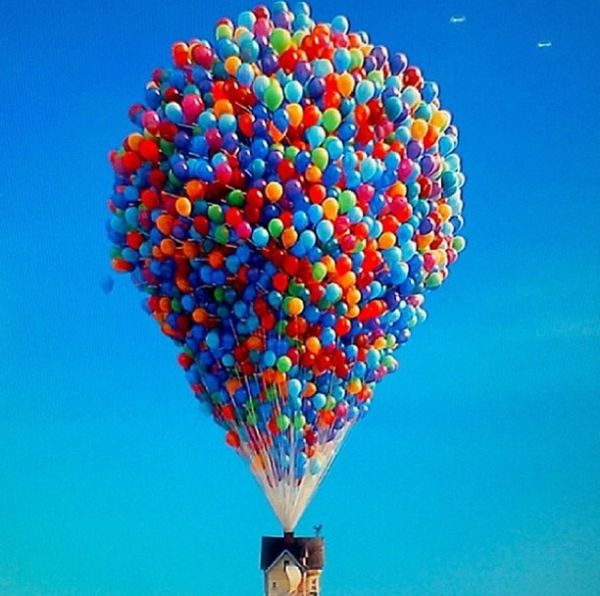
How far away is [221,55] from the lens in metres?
7.09

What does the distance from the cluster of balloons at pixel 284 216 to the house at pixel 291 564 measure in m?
0.41

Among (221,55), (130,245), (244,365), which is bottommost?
(244,365)

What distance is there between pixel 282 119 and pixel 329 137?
263 millimetres

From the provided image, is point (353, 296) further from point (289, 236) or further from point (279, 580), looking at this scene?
point (279, 580)

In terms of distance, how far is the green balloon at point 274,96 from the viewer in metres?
6.81

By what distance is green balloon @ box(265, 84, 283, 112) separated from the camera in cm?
681

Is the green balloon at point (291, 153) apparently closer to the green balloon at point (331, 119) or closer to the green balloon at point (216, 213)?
the green balloon at point (331, 119)

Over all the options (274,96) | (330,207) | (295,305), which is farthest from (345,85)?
(295,305)

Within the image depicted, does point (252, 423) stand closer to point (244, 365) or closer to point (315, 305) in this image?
point (244, 365)

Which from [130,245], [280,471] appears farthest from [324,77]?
[280,471]

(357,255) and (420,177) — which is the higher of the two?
(420,177)

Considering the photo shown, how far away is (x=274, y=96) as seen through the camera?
6.81m

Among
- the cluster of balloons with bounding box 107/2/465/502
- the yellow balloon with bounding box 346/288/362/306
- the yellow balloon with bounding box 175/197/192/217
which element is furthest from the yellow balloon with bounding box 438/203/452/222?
the yellow balloon with bounding box 175/197/192/217

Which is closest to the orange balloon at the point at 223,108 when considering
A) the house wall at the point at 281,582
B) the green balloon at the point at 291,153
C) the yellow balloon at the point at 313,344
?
the green balloon at the point at 291,153
